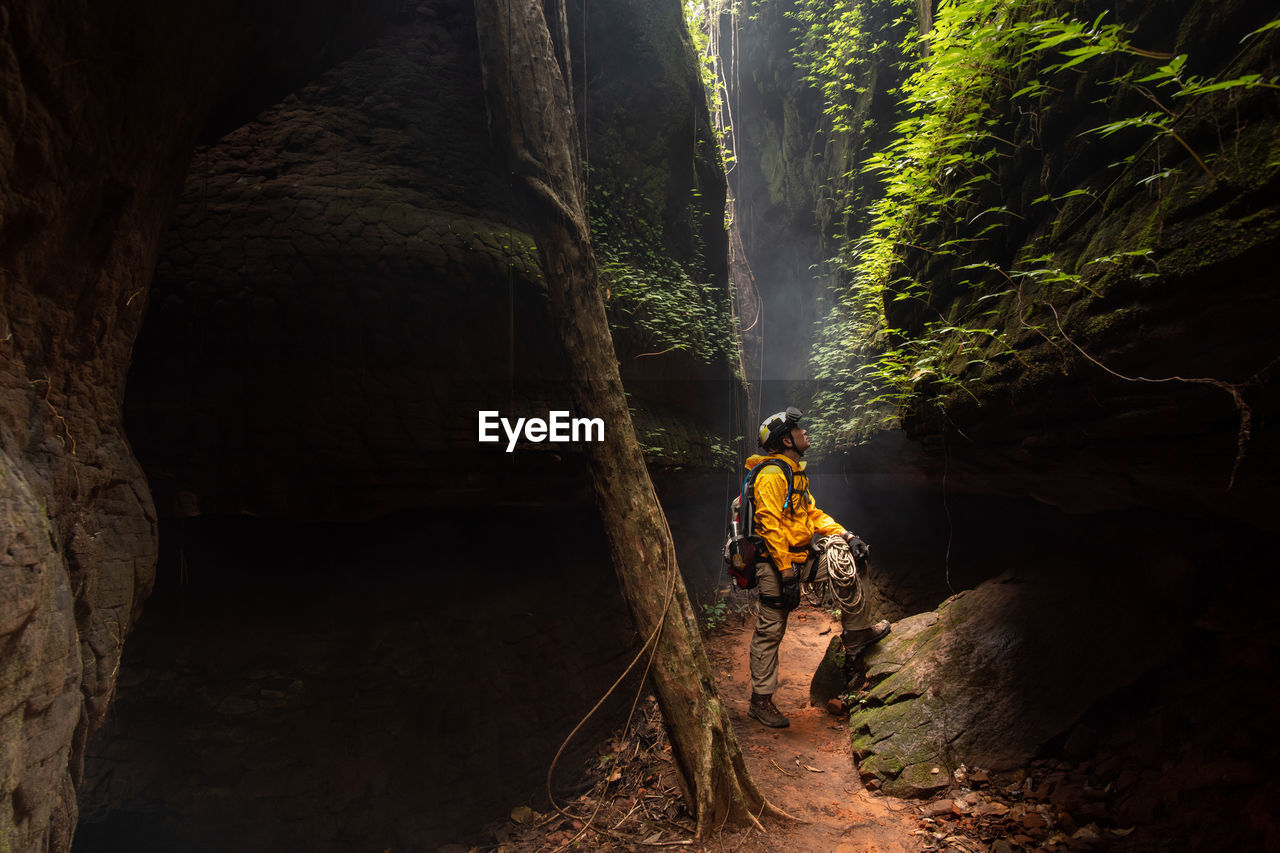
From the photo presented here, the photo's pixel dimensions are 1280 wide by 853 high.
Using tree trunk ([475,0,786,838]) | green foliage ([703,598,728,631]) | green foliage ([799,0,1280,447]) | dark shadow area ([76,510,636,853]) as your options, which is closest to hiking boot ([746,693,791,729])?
tree trunk ([475,0,786,838])

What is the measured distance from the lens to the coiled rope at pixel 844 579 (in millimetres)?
5004

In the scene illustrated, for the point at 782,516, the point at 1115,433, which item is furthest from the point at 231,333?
the point at 1115,433

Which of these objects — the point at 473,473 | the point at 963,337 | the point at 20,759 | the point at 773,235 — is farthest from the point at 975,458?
the point at 773,235

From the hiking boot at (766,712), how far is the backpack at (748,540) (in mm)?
976

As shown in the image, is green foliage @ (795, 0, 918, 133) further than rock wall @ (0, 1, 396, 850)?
Yes

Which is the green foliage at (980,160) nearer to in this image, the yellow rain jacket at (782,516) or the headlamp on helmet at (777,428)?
the headlamp on helmet at (777,428)

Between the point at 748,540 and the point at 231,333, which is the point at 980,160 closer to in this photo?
the point at 748,540

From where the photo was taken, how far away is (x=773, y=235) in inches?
581

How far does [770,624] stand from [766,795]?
1.39 m

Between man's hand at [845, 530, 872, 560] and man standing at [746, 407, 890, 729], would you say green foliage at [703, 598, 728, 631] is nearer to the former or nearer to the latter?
man standing at [746, 407, 890, 729]

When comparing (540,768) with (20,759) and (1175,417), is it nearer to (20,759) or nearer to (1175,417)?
(20,759)

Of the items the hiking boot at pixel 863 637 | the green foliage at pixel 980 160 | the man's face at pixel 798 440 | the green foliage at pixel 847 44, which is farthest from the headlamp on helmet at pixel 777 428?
the green foliage at pixel 847 44

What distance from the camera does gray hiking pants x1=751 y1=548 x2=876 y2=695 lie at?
197 inches

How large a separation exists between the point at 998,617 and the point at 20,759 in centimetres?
529
